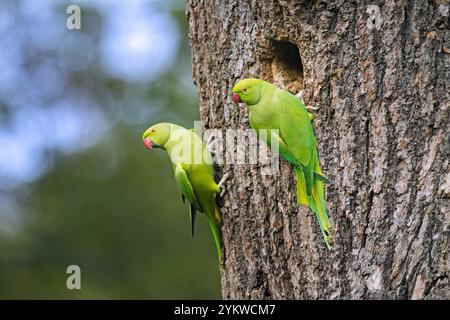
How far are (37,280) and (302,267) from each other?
629 centimetres

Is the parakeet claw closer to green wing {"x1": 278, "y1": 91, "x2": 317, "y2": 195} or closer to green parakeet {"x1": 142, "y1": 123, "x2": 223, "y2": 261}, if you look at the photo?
green parakeet {"x1": 142, "y1": 123, "x2": 223, "y2": 261}

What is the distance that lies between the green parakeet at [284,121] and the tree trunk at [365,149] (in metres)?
0.15

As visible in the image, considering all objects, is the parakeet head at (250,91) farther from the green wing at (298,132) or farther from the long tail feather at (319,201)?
the long tail feather at (319,201)

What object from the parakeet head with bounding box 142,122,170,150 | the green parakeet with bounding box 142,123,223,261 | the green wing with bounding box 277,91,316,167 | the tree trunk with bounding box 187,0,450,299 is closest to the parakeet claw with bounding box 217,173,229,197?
the green parakeet with bounding box 142,123,223,261

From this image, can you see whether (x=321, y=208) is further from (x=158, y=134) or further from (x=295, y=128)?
(x=158, y=134)

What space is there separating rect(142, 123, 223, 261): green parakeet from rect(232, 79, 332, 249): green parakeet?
1.85 feet

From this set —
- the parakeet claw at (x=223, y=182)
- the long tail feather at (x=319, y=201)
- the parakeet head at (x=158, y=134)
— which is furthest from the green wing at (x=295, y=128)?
the parakeet head at (x=158, y=134)

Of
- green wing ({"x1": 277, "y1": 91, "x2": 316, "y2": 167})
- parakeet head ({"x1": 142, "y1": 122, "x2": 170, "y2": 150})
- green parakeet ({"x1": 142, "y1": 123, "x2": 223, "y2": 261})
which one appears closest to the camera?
green wing ({"x1": 277, "y1": 91, "x2": 316, "y2": 167})

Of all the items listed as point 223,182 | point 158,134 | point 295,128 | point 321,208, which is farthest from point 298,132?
point 158,134

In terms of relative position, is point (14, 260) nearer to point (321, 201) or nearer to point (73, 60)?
point (73, 60)

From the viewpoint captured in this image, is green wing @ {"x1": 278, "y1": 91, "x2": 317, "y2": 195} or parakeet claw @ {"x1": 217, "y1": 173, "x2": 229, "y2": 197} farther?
parakeet claw @ {"x1": 217, "y1": 173, "x2": 229, "y2": 197}

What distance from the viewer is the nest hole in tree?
425 cm

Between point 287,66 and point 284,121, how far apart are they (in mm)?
559

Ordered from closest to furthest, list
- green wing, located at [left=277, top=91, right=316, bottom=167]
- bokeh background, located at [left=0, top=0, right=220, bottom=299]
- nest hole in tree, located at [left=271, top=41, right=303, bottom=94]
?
1. green wing, located at [left=277, top=91, right=316, bottom=167]
2. nest hole in tree, located at [left=271, top=41, right=303, bottom=94]
3. bokeh background, located at [left=0, top=0, right=220, bottom=299]
